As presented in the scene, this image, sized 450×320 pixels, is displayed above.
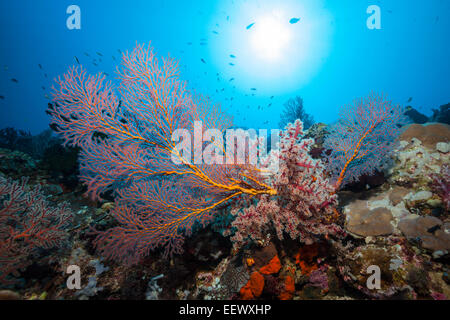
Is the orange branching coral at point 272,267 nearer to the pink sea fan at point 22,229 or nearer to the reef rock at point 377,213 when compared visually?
the reef rock at point 377,213

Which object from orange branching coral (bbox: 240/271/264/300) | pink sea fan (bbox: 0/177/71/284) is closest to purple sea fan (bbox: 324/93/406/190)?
orange branching coral (bbox: 240/271/264/300)

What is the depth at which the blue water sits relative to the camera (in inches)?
2399

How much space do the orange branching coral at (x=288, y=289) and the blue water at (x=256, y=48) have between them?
46.7 m

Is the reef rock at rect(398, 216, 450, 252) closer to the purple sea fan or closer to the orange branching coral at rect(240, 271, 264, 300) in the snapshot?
the purple sea fan

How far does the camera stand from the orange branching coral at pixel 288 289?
2973mm

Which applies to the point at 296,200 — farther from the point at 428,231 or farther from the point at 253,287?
the point at 428,231

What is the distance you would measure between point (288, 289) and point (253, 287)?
2.10 feet

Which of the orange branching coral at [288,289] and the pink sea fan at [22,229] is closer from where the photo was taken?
the orange branching coral at [288,289]

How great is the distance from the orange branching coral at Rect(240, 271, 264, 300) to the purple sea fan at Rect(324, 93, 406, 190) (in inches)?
104

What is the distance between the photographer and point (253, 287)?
9.74 feet

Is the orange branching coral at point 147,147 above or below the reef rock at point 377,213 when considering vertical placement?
above

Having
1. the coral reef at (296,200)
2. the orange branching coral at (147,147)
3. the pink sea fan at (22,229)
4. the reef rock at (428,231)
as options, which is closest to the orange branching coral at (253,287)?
the coral reef at (296,200)

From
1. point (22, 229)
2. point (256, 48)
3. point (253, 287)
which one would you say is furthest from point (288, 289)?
point (256, 48)
